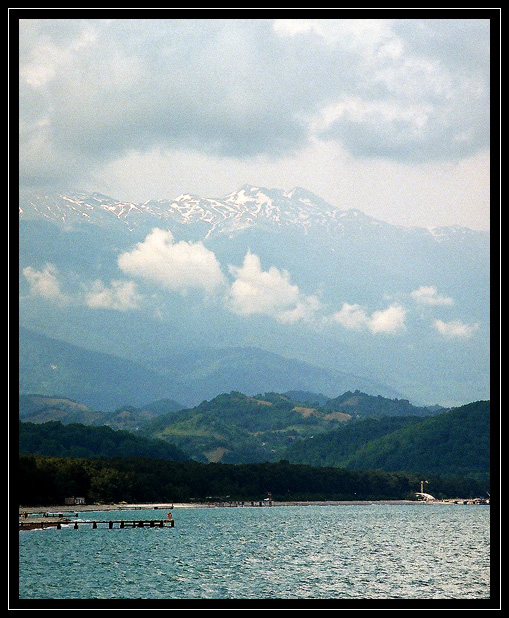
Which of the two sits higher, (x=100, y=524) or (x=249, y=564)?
(x=249, y=564)

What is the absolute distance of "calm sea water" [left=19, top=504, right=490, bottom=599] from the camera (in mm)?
95938

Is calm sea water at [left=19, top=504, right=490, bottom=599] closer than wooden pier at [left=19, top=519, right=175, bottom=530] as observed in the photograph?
Yes

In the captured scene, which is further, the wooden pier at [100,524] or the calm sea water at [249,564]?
the wooden pier at [100,524]

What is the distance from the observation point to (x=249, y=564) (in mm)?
121250

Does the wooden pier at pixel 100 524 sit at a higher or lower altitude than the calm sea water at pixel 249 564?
lower

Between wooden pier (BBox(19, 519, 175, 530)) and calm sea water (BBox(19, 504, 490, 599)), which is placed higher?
calm sea water (BBox(19, 504, 490, 599))

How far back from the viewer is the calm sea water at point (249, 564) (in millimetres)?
95938

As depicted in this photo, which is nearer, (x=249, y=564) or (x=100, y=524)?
(x=249, y=564)
